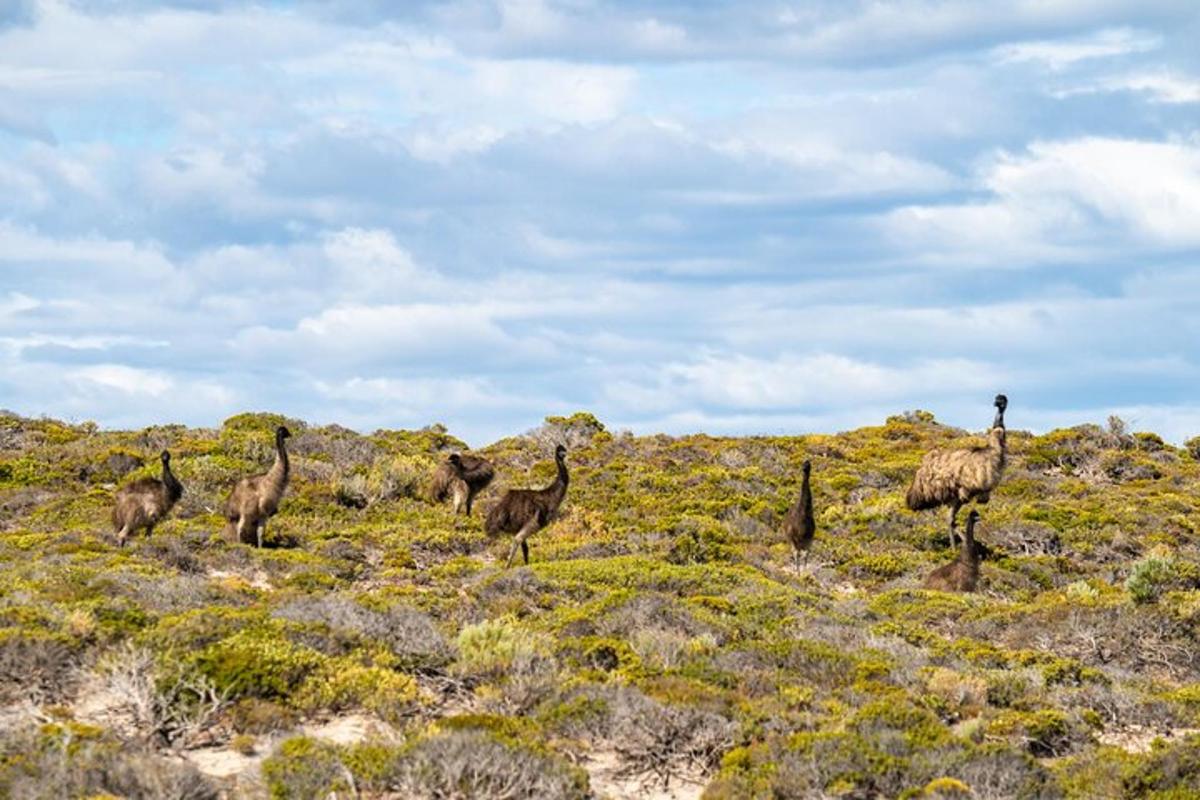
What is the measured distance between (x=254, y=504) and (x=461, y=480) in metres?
5.68

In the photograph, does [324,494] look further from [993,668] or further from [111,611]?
[993,668]

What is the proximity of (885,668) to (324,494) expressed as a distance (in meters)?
15.2

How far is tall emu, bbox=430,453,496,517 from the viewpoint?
26.0 m

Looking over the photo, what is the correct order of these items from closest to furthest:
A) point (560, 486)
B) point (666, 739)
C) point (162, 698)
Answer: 1. point (162, 698)
2. point (666, 739)
3. point (560, 486)

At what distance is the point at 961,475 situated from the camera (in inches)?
991

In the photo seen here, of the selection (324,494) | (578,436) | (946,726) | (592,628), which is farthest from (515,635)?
(578,436)

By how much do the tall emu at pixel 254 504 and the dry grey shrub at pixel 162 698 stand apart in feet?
31.2

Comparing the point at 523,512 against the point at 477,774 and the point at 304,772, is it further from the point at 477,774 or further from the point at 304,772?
the point at 304,772

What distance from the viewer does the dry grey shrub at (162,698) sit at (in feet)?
35.6

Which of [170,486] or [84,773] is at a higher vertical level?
[170,486]

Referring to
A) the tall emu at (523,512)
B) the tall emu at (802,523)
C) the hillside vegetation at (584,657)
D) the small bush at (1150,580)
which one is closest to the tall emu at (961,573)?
the hillside vegetation at (584,657)

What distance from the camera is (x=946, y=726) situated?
490 inches

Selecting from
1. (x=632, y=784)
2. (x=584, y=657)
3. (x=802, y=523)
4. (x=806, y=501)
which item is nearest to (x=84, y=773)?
(x=632, y=784)

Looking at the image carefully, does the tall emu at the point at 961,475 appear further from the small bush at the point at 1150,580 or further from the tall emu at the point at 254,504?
the tall emu at the point at 254,504
